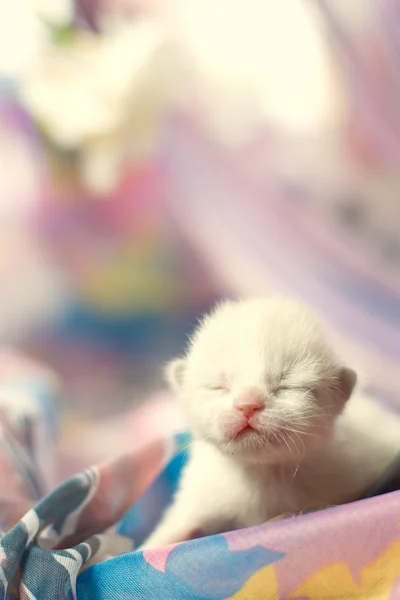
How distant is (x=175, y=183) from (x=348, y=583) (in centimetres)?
101

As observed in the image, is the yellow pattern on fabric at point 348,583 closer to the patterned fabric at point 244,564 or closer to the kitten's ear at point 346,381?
the patterned fabric at point 244,564

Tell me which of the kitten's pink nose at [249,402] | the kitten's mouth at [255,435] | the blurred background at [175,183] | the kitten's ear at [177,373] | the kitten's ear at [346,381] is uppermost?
the blurred background at [175,183]

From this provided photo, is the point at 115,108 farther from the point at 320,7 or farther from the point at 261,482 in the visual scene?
the point at 261,482

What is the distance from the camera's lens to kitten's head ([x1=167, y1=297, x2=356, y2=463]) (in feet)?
2.09

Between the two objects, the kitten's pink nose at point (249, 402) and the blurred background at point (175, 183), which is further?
the blurred background at point (175, 183)

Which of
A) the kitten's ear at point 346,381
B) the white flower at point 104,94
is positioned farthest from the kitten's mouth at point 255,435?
the white flower at point 104,94

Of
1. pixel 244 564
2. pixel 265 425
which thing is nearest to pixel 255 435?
pixel 265 425

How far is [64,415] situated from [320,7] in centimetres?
103

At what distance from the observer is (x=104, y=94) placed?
4.42 ft

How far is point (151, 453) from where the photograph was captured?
101cm

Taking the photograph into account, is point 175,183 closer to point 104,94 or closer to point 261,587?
point 104,94

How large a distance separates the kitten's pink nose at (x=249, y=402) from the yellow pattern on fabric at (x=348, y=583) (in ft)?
0.57

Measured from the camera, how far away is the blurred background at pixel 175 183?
4.04 ft

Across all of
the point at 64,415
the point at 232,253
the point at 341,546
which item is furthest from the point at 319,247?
the point at 341,546
